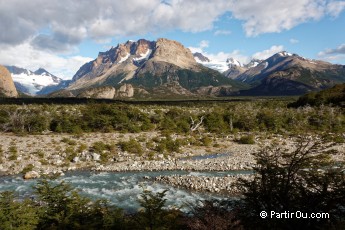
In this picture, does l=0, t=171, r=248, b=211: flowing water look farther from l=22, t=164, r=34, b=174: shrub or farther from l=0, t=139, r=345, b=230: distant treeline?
l=0, t=139, r=345, b=230: distant treeline

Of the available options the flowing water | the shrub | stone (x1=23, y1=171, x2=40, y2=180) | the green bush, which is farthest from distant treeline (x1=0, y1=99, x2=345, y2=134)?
the flowing water

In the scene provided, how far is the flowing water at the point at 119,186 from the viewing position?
23.8m

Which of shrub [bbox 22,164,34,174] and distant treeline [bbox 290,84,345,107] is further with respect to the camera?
distant treeline [bbox 290,84,345,107]

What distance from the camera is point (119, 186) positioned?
27828 mm

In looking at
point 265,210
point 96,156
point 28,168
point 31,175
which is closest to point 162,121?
point 96,156

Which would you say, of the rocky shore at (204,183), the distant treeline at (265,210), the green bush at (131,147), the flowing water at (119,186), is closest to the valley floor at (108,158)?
the rocky shore at (204,183)

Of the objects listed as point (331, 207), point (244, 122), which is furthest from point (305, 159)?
point (244, 122)

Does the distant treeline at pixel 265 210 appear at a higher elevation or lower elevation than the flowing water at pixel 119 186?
higher

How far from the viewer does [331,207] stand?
1093 cm

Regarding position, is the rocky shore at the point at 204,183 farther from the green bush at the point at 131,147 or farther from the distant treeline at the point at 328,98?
the distant treeline at the point at 328,98

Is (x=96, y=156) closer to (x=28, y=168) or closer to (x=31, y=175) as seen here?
(x=28, y=168)

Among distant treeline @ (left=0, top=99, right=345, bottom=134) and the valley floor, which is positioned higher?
distant treeline @ (left=0, top=99, right=345, bottom=134)

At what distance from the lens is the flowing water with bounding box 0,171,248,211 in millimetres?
23812

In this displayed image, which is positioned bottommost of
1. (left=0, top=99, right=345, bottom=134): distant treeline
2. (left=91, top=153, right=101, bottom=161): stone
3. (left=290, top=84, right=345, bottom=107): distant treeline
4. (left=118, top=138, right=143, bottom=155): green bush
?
(left=91, top=153, right=101, bottom=161): stone
